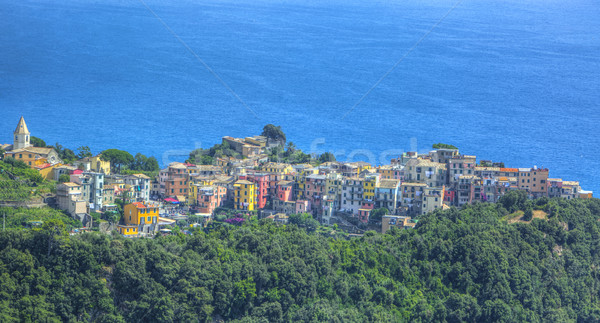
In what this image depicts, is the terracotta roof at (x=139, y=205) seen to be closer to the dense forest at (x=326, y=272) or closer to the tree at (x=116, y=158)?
the dense forest at (x=326, y=272)

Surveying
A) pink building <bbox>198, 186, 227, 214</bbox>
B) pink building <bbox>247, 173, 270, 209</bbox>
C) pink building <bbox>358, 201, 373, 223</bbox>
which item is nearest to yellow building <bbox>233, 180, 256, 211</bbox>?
pink building <bbox>247, 173, 270, 209</bbox>

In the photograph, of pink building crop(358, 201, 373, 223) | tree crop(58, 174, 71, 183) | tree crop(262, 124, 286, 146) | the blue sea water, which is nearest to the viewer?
tree crop(58, 174, 71, 183)

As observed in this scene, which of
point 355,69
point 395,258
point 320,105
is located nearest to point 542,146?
point 320,105

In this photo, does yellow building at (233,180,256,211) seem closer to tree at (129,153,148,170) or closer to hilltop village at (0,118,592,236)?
hilltop village at (0,118,592,236)

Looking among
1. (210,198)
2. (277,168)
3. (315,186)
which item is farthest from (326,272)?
(277,168)

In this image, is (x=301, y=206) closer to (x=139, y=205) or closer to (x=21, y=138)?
(x=139, y=205)

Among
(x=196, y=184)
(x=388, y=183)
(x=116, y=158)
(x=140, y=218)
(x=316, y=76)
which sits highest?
(x=316, y=76)
